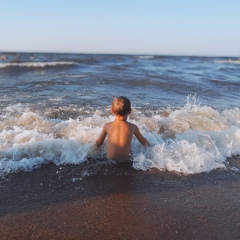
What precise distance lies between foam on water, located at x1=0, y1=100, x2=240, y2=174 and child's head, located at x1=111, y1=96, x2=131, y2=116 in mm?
681

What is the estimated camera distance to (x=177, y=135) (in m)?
5.07

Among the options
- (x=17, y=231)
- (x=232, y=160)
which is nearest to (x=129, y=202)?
(x=17, y=231)

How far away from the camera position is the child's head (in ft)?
12.3

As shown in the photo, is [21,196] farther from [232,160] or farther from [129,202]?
[232,160]

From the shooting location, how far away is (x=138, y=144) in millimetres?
4430

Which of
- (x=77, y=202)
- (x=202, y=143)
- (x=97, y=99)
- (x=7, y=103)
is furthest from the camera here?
(x=97, y=99)

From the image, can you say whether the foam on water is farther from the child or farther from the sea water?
the child

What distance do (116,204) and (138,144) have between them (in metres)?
1.52

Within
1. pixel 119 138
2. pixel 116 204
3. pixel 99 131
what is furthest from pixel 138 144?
pixel 116 204

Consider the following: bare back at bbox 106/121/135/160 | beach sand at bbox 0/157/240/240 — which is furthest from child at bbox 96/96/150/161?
beach sand at bbox 0/157/240/240

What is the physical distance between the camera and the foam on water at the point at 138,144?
395 centimetres

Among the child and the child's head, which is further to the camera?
the child

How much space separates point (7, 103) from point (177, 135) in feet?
14.7

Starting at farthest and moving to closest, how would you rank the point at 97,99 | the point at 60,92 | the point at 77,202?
the point at 60,92
the point at 97,99
the point at 77,202
